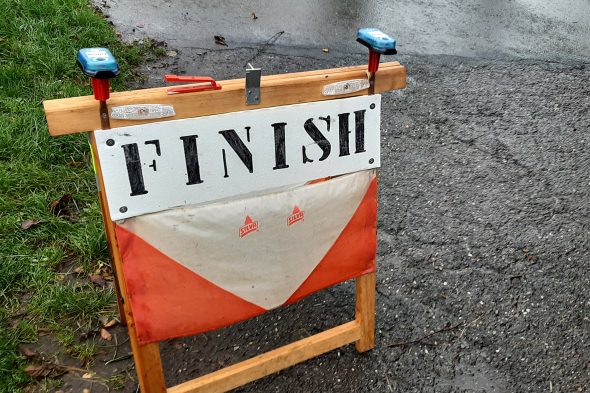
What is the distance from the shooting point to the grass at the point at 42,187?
8.77ft

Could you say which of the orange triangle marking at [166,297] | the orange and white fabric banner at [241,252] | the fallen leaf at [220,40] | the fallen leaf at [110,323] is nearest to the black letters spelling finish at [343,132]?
the orange and white fabric banner at [241,252]

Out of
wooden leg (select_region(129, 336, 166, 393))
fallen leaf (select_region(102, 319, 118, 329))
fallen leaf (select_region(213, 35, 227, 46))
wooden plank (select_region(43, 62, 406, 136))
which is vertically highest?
wooden plank (select_region(43, 62, 406, 136))

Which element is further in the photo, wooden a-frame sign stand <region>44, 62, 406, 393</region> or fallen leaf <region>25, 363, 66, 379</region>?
A: fallen leaf <region>25, 363, 66, 379</region>

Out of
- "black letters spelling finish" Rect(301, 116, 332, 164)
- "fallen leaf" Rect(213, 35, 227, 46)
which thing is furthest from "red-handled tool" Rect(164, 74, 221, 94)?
"fallen leaf" Rect(213, 35, 227, 46)

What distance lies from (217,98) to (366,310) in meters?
1.16

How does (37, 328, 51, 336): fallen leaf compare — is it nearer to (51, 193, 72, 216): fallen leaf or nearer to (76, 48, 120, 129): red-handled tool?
(51, 193, 72, 216): fallen leaf

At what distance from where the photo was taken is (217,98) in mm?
1821

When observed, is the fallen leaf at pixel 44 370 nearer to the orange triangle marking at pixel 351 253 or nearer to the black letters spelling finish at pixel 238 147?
the orange triangle marking at pixel 351 253

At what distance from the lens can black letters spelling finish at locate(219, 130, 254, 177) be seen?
1887 mm

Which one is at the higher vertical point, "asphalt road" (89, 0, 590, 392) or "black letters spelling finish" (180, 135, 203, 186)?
"black letters spelling finish" (180, 135, 203, 186)

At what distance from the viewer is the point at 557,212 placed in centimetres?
357

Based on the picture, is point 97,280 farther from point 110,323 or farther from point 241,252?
point 241,252

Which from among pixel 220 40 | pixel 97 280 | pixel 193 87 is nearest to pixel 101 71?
pixel 193 87

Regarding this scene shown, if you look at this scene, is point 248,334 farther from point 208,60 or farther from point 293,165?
point 208,60
